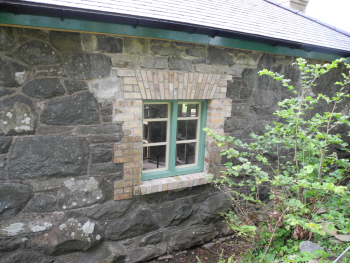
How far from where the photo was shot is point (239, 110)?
397 cm

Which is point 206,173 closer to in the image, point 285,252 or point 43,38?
point 285,252

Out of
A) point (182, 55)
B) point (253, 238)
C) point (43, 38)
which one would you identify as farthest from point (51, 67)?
point (253, 238)

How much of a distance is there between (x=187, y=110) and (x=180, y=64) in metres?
0.68

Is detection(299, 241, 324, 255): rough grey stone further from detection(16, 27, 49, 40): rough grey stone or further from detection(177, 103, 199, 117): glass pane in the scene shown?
detection(16, 27, 49, 40): rough grey stone

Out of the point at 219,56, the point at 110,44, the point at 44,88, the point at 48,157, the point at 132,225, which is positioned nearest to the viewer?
the point at 44,88

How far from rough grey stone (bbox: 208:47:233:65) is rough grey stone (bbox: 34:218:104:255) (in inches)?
104

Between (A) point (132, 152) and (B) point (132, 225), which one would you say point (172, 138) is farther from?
(B) point (132, 225)

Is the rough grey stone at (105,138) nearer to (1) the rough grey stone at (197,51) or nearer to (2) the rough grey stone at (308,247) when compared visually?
(1) the rough grey stone at (197,51)

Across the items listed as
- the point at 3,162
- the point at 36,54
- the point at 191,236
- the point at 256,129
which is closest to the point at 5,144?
the point at 3,162

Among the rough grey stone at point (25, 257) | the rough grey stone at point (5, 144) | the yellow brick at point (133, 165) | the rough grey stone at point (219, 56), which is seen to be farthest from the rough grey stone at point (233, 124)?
the rough grey stone at point (25, 257)

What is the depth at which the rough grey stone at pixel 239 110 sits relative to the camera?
12.9ft

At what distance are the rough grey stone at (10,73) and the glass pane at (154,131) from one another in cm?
150

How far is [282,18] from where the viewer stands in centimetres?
490

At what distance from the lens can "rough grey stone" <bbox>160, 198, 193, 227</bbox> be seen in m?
3.58
